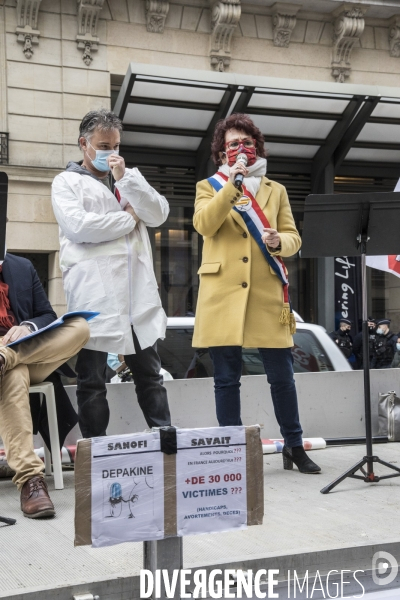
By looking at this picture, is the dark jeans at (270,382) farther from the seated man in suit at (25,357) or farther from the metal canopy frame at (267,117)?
the metal canopy frame at (267,117)

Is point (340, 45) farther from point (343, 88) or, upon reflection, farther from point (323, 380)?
point (323, 380)

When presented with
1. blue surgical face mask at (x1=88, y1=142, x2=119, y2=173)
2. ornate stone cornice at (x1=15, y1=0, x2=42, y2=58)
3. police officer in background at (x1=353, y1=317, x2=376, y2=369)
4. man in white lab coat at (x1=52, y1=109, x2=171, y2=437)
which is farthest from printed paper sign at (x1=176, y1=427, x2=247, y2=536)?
ornate stone cornice at (x1=15, y1=0, x2=42, y2=58)

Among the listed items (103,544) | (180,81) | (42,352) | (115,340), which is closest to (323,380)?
(115,340)

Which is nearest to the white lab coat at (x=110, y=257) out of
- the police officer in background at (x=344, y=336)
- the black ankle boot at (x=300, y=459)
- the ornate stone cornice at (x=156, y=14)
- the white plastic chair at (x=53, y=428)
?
the white plastic chair at (x=53, y=428)

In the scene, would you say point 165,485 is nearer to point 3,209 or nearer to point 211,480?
point 211,480

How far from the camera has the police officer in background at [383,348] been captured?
39.0ft

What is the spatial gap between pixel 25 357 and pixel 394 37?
1205 cm

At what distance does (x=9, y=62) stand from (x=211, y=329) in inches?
345

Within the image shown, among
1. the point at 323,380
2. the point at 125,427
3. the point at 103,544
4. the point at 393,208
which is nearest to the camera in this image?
the point at 103,544

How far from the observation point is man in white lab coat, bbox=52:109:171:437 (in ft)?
15.1

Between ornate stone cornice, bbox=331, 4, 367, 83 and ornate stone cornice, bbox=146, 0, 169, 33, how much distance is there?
123 inches

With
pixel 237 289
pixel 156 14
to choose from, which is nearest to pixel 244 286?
pixel 237 289

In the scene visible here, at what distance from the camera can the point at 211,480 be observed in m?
2.93

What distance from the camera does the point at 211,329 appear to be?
193 inches
